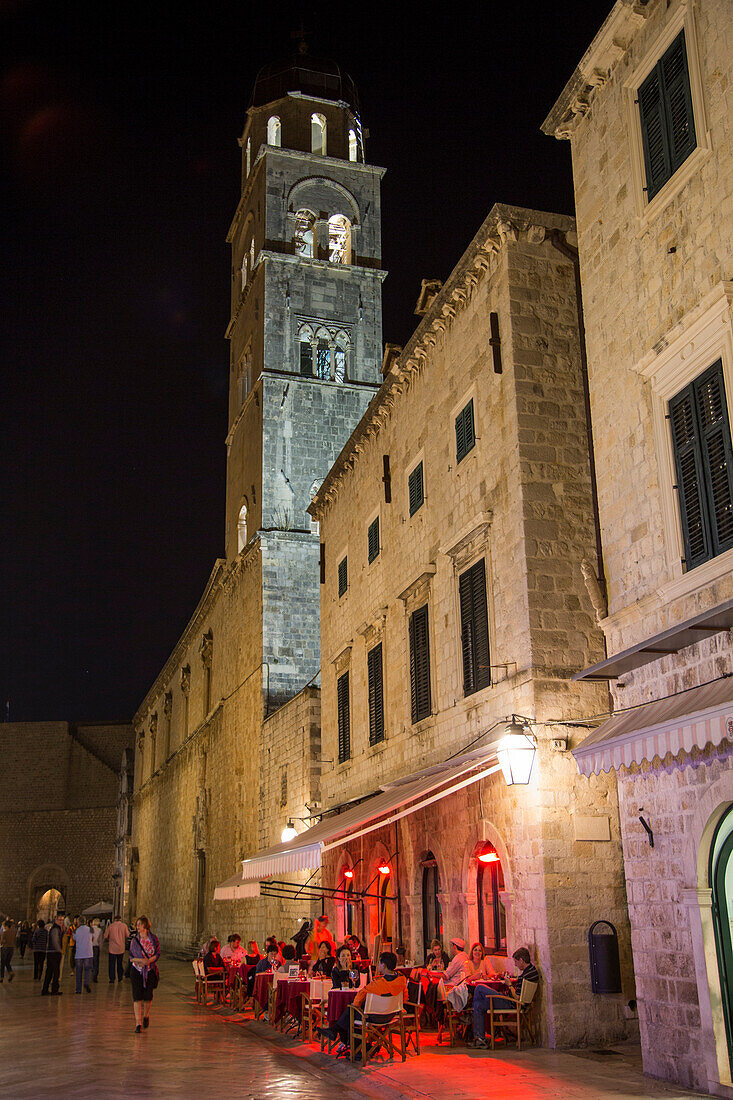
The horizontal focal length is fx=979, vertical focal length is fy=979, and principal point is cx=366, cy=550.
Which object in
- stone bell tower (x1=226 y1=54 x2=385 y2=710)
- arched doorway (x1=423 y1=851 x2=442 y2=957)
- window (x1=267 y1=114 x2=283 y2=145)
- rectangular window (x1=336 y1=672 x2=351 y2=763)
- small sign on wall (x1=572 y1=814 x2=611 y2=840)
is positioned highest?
window (x1=267 y1=114 x2=283 y2=145)

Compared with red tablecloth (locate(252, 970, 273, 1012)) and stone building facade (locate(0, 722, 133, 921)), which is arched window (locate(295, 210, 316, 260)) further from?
stone building facade (locate(0, 722, 133, 921))

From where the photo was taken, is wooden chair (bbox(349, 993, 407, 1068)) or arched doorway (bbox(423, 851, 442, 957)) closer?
wooden chair (bbox(349, 993, 407, 1068))

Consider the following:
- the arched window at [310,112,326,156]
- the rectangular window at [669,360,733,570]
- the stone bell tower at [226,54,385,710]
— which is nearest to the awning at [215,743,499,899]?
the rectangular window at [669,360,733,570]

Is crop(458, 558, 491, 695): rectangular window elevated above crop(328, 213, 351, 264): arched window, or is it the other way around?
crop(328, 213, 351, 264): arched window

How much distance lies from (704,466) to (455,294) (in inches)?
262

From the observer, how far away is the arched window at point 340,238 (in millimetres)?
31828

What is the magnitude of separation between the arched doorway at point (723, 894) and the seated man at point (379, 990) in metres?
3.70

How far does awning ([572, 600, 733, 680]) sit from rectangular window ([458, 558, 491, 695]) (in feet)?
10.8

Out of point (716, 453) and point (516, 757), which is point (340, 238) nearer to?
point (516, 757)

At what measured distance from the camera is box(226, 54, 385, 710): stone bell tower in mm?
26750

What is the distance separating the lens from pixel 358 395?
1177 inches

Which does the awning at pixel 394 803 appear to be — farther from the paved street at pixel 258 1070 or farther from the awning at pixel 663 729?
the awning at pixel 663 729

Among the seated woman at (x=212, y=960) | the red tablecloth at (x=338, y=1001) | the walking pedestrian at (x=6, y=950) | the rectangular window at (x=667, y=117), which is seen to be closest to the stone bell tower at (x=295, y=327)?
the seated woman at (x=212, y=960)

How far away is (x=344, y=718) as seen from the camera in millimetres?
18719
